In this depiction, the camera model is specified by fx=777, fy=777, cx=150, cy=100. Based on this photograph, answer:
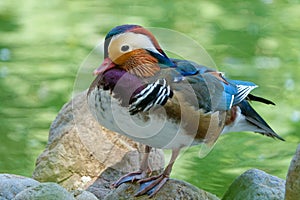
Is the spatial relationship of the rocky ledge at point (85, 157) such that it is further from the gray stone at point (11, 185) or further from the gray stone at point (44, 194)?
the gray stone at point (44, 194)

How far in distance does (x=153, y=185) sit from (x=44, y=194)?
0.31 meters

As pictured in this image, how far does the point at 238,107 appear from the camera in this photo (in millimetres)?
2176

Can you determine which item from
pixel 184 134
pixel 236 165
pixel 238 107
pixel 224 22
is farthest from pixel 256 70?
pixel 184 134

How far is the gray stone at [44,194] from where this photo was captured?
1.84 metres

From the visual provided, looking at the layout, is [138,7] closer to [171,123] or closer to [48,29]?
[48,29]

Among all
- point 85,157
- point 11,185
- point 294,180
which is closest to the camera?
point 294,180

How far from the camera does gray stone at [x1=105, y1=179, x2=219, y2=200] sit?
2.00 meters

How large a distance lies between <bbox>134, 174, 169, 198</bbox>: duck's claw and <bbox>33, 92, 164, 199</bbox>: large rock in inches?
13.4

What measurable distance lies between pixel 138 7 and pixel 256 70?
111 centimetres

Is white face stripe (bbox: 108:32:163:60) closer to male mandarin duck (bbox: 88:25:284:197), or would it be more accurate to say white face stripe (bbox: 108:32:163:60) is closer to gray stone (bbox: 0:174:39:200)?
male mandarin duck (bbox: 88:25:284:197)

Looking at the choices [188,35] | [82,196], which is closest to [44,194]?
[82,196]

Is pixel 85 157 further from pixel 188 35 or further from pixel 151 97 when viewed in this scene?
pixel 188 35

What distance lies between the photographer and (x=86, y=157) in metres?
2.44

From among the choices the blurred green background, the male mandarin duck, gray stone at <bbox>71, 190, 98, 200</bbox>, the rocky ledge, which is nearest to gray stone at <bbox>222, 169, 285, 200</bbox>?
the rocky ledge
